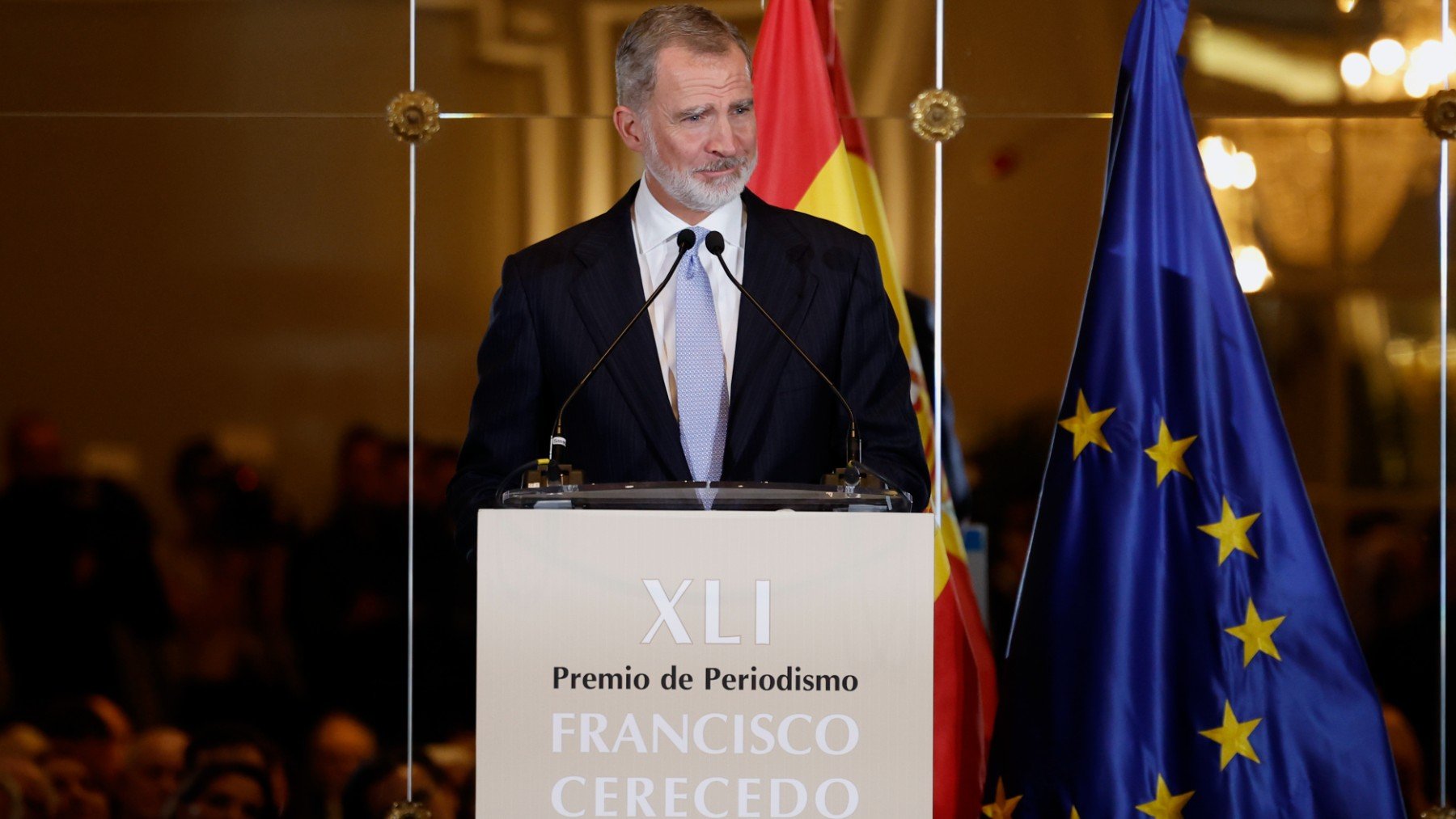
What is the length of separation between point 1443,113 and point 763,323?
1.96 m

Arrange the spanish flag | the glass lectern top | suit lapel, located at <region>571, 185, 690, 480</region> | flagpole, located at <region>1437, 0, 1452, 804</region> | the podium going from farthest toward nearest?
flagpole, located at <region>1437, 0, 1452, 804</region> → the spanish flag → suit lapel, located at <region>571, 185, 690, 480</region> → the glass lectern top → the podium

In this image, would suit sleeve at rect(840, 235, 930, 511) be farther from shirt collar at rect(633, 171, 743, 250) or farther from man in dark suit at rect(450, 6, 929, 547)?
shirt collar at rect(633, 171, 743, 250)

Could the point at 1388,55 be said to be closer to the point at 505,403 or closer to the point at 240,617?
the point at 505,403

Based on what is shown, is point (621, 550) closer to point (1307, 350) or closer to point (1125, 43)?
point (1125, 43)

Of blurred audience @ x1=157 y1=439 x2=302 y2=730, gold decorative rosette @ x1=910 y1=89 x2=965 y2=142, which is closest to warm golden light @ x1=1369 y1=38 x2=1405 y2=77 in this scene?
gold decorative rosette @ x1=910 y1=89 x2=965 y2=142

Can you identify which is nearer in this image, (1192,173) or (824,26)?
(1192,173)

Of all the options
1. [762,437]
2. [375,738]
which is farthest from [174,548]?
[762,437]

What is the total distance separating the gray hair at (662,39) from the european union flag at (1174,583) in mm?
1075

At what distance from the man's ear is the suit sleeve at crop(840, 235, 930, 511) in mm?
415

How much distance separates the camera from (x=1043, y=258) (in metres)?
3.26

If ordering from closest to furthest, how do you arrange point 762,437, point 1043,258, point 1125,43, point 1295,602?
point 762,437
point 1295,602
point 1125,43
point 1043,258

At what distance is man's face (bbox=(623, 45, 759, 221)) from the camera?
227cm

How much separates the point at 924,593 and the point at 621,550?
308 millimetres

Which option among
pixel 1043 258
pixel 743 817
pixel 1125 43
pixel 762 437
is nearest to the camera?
pixel 743 817
